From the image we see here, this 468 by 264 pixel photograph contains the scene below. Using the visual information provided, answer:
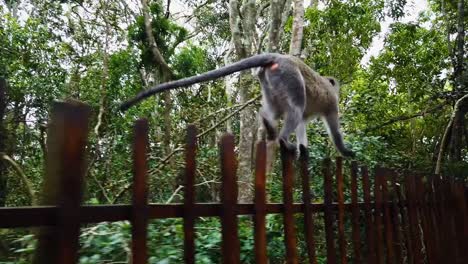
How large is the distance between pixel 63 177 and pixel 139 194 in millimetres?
256

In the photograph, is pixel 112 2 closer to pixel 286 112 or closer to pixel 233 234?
pixel 286 112

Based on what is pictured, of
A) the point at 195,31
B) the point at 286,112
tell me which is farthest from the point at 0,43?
the point at 286,112

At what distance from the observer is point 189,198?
1284 millimetres

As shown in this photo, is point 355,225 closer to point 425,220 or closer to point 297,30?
point 425,220

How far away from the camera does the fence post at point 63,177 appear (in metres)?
0.91

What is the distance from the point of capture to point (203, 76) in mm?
3283

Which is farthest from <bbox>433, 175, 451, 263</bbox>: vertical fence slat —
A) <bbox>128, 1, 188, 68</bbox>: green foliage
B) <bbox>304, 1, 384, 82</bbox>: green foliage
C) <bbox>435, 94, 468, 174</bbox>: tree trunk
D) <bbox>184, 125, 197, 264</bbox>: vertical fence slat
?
<bbox>128, 1, 188, 68</bbox>: green foliage

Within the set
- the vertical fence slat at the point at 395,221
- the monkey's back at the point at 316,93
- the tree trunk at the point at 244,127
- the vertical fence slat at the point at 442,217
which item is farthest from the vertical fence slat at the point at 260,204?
A: the tree trunk at the point at 244,127

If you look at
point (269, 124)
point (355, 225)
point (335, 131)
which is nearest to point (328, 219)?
point (355, 225)

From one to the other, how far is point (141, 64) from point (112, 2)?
13.9 feet

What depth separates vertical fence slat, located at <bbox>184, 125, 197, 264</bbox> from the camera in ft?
4.17

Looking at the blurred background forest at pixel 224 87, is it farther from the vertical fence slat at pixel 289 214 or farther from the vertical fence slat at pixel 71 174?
the vertical fence slat at pixel 71 174

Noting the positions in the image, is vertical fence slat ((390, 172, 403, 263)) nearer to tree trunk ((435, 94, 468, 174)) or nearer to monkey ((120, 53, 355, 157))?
monkey ((120, 53, 355, 157))

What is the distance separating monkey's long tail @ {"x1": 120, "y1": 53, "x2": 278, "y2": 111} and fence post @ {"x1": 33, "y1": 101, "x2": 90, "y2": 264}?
4.81ft
